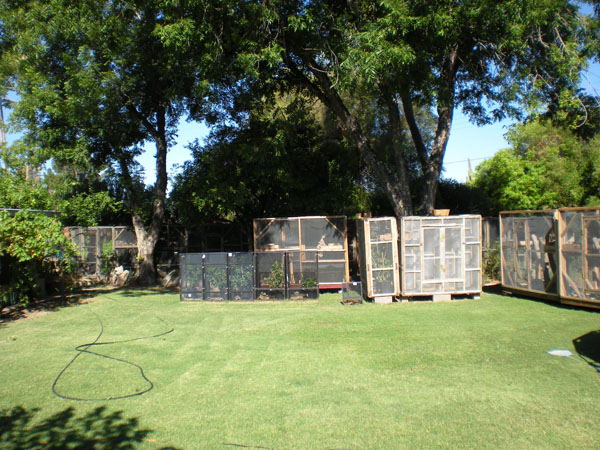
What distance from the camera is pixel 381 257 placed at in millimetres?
12633

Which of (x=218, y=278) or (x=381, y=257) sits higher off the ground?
(x=381, y=257)

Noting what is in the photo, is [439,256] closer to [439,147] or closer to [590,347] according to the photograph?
[439,147]

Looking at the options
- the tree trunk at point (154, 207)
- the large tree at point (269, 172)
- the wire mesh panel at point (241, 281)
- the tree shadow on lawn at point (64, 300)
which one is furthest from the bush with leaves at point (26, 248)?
the large tree at point (269, 172)

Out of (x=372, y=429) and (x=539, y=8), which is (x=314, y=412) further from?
(x=539, y=8)

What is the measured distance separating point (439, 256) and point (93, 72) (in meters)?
12.1

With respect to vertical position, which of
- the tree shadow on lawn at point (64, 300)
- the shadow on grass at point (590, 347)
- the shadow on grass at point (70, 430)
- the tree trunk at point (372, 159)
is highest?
the tree trunk at point (372, 159)

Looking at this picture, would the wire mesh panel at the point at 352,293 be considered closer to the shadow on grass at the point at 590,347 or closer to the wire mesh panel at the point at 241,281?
the wire mesh panel at the point at 241,281

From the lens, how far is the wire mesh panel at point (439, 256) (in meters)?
12.4

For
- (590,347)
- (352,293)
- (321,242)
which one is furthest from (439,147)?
(590,347)

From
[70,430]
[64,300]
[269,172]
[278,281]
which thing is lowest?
[70,430]

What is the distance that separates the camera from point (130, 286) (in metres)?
17.4

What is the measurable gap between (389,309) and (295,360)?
4.79 meters

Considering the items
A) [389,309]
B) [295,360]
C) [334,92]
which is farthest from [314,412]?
[334,92]

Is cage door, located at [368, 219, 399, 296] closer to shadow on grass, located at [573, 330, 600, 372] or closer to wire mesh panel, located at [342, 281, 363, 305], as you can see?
wire mesh panel, located at [342, 281, 363, 305]
